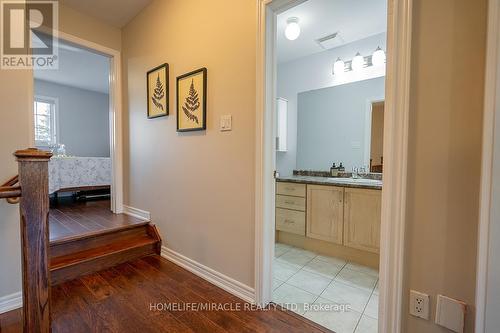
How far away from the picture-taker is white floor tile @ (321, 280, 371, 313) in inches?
64.1

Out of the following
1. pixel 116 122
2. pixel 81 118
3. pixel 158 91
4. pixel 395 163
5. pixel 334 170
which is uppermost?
pixel 81 118

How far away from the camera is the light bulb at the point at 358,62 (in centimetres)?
263

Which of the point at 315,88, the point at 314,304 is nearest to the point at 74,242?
the point at 314,304

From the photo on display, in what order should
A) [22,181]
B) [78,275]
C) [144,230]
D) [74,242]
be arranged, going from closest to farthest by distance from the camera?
[22,181] → [78,275] → [74,242] → [144,230]

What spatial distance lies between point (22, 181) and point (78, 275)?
157 centimetres

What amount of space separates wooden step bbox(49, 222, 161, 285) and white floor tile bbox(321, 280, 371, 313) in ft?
5.52

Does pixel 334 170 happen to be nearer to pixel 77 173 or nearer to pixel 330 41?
pixel 330 41

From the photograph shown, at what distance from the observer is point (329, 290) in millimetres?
1803

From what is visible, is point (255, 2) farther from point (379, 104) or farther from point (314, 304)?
point (314, 304)

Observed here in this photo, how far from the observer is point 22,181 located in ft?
2.47

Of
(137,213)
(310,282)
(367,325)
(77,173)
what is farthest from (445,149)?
(77,173)

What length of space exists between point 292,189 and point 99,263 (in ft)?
6.64

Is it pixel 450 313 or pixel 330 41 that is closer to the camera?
pixel 450 313

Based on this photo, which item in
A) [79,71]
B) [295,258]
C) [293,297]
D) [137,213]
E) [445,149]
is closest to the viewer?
[445,149]
